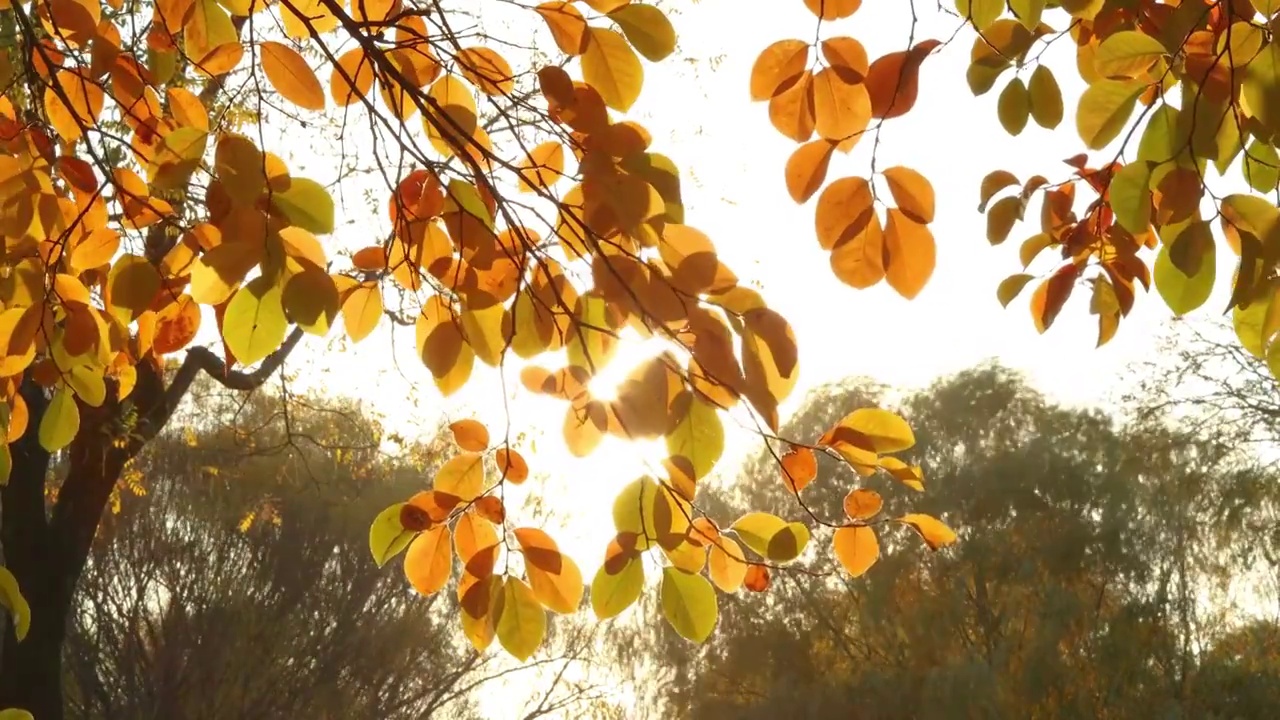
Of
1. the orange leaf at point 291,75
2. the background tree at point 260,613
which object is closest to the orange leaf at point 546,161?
the orange leaf at point 291,75

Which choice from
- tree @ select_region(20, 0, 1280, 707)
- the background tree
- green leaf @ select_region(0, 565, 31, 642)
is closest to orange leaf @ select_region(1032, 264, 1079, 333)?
tree @ select_region(20, 0, 1280, 707)

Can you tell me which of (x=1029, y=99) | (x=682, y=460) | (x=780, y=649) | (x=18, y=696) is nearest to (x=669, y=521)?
(x=682, y=460)

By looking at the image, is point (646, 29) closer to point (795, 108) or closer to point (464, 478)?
point (795, 108)

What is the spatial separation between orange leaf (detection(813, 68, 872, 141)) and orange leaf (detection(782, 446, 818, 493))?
0.75 feet

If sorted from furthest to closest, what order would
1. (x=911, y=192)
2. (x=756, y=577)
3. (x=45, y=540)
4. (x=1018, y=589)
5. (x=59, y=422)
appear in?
(x=1018, y=589) → (x=45, y=540) → (x=59, y=422) → (x=756, y=577) → (x=911, y=192)

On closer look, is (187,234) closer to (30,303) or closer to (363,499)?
(30,303)

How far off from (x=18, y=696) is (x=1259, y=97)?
4396 millimetres

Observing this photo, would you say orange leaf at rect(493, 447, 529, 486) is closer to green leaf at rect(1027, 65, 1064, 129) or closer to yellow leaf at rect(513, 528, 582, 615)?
yellow leaf at rect(513, 528, 582, 615)

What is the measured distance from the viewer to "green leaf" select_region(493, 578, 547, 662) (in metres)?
0.70

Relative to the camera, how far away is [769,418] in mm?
572

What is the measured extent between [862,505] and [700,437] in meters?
0.21

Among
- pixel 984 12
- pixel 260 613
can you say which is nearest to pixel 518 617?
pixel 984 12

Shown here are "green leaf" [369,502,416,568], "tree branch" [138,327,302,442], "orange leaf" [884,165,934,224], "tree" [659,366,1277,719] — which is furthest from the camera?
"tree" [659,366,1277,719]

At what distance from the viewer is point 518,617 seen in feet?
2.29
